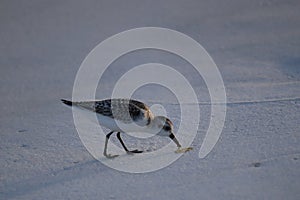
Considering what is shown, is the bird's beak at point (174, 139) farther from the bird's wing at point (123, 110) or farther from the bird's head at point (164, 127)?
the bird's wing at point (123, 110)

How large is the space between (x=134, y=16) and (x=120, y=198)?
A: 387 centimetres

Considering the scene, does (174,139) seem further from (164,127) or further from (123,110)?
(123,110)

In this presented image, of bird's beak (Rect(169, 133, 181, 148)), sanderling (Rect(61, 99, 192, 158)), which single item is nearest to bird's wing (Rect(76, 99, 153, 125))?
sanderling (Rect(61, 99, 192, 158))

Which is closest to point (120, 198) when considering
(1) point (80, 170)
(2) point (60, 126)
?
(1) point (80, 170)

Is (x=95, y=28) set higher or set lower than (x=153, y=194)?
higher

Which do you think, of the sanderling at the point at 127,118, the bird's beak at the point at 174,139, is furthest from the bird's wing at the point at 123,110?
the bird's beak at the point at 174,139

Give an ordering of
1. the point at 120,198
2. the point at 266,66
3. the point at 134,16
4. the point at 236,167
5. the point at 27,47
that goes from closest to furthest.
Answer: the point at 120,198 < the point at 236,167 < the point at 266,66 < the point at 27,47 < the point at 134,16

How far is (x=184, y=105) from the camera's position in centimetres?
461

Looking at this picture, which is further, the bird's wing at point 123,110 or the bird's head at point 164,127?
the bird's head at point 164,127

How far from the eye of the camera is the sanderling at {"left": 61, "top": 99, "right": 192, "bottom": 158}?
3785mm

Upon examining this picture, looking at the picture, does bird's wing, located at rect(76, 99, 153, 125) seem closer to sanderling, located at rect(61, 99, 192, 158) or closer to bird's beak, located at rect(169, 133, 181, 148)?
sanderling, located at rect(61, 99, 192, 158)

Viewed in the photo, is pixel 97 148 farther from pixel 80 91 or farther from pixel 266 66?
pixel 266 66

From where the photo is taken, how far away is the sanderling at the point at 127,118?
379 cm

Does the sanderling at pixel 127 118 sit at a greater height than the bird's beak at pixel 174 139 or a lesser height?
greater
